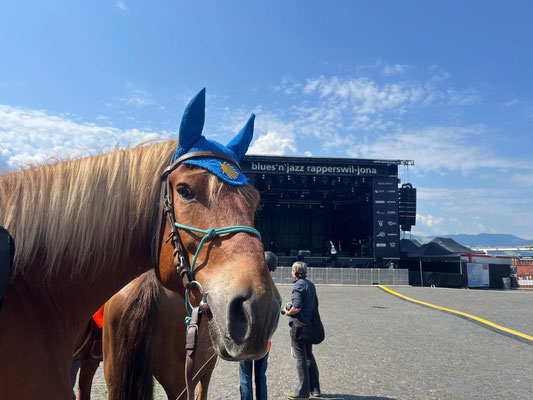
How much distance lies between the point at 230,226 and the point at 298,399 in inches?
156

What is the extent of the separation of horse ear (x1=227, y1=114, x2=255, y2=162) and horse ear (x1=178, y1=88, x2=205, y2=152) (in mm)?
242

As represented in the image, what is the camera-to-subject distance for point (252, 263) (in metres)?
1.26

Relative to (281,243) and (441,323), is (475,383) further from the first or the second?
(281,243)

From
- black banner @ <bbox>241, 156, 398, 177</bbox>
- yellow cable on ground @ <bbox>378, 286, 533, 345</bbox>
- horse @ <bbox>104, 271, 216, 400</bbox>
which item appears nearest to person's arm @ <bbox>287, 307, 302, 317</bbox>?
horse @ <bbox>104, 271, 216, 400</bbox>

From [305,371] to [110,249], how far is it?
12.7ft

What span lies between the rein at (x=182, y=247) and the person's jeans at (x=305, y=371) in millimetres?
3418

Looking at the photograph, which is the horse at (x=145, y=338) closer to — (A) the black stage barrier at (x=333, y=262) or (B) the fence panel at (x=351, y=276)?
(B) the fence panel at (x=351, y=276)

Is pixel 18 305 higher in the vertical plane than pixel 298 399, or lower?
higher

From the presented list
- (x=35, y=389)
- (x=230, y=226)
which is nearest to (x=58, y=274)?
(x=35, y=389)

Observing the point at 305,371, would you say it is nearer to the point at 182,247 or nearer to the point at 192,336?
the point at 192,336

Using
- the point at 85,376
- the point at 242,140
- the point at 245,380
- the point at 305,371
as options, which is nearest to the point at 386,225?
the point at 305,371

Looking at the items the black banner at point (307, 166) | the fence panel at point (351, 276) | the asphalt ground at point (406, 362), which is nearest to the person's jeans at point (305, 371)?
the asphalt ground at point (406, 362)

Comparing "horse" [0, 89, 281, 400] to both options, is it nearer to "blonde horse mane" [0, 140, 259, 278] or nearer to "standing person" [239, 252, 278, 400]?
"blonde horse mane" [0, 140, 259, 278]

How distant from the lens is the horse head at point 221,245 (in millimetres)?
1200
